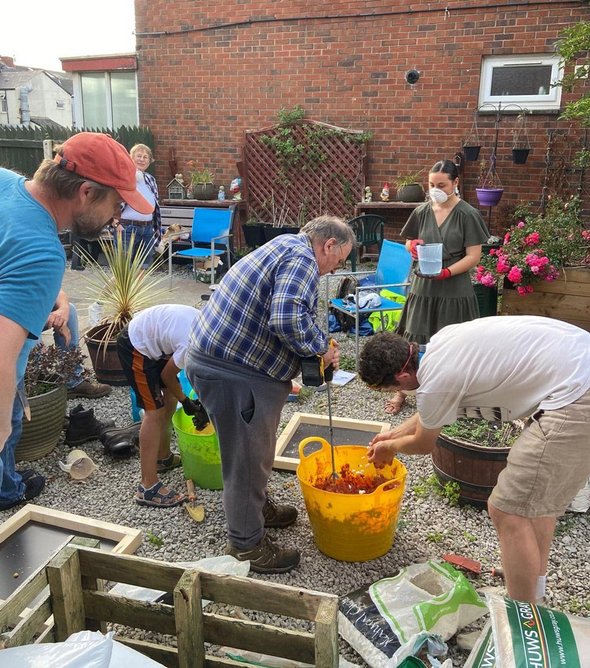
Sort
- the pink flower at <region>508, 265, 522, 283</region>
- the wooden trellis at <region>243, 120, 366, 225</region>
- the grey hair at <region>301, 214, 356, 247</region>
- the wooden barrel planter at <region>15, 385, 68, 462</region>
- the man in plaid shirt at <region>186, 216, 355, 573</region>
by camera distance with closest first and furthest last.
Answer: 1. the man in plaid shirt at <region>186, 216, 355, 573</region>
2. the grey hair at <region>301, 214, 356, 247</region>
3. the wooden barrel planter at <region>15, 385, 68, 462</region>
4. the pink flower at <region>508, 265, 522, 283</region>
5. the wooden trellis at <region>243, 120, 366, 225</region>

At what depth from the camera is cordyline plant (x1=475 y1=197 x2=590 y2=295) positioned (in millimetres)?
5066

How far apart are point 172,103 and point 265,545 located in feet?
29.0

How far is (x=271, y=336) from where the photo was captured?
2445mm

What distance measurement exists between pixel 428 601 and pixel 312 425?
1.87 metres

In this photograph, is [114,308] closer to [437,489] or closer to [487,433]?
[437,489]

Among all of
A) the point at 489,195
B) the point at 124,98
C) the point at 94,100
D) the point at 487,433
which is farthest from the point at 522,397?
the point at 94,100

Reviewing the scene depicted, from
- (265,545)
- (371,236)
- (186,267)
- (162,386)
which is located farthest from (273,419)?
(186,267)

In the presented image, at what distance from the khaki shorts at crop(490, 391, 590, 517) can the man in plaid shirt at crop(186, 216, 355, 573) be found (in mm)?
821

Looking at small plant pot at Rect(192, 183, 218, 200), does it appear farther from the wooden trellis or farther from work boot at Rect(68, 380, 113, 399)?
work boot at Rect(68, 380, 113, 399)

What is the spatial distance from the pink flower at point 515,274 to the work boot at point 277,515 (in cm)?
305

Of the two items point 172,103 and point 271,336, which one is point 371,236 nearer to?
point 172,103

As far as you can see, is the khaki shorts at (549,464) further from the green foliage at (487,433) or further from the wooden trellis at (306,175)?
the wooden trellis at (306,175)

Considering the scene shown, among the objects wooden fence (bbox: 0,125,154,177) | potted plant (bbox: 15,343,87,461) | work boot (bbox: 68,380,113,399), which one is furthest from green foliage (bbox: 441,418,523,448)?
wooden fence (bbox: 0,125,154,177)

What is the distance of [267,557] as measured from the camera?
2.69 meters
